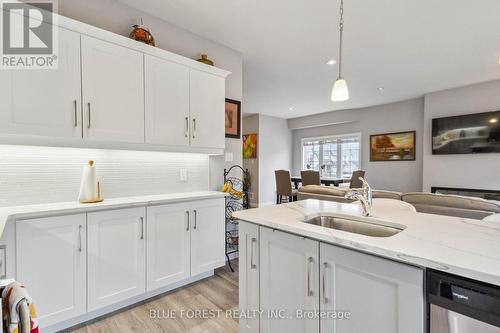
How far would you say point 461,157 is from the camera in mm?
4699

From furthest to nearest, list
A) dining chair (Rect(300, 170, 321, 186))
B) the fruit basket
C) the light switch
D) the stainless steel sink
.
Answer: dining chair (Rect(300, 170, 321, 186)) < the fruit basket < the light switch < the stainless steel sink

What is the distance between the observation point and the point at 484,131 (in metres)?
4.39

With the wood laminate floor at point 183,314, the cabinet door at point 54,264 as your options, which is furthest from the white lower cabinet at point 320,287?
the cabinet door at point 54,264

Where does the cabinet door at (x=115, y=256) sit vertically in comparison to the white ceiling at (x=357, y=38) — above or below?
below

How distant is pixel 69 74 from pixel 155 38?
102 centimetres

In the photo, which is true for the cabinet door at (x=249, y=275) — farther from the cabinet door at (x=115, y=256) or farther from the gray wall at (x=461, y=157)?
the gray wall at (x=461, y=157)

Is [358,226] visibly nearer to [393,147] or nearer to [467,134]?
[467,134]

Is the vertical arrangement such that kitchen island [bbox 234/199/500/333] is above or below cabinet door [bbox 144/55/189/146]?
below

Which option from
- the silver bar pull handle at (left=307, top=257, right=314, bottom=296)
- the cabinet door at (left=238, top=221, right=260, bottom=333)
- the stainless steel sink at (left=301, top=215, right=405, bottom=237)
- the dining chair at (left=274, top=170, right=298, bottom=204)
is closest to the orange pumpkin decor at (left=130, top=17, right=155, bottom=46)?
the cabinet door at (left=238, top=221, right=260, bottom=333)

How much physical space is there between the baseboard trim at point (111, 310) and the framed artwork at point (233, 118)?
1.77 meters

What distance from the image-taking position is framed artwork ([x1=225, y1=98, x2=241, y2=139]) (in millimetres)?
3068

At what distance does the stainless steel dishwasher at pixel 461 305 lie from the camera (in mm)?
746

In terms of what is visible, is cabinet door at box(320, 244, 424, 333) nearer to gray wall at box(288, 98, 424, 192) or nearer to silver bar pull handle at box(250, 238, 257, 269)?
silver bar pull handle at box(250, 238, 257, 269)

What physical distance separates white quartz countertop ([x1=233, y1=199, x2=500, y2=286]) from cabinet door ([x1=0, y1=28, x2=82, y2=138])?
1.46 metres
